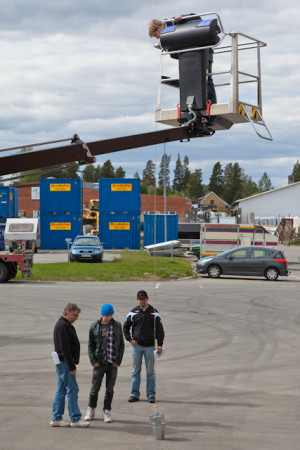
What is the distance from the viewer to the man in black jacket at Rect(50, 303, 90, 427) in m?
7.88

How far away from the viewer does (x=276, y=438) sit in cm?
740

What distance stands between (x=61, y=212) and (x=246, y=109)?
152 ft

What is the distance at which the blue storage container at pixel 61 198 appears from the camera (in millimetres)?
51094

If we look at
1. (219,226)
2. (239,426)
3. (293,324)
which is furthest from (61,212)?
(239,426)

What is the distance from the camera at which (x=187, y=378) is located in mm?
10562

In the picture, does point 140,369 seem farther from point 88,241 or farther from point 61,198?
point 61,198

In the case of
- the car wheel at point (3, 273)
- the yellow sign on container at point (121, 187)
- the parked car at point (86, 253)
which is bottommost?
the car wheel at point (3, 273)

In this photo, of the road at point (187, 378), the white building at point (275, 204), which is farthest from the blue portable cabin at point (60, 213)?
the white building at point (275, 204)

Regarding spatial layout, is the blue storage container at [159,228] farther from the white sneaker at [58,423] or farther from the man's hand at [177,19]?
the man's hand at [177,19]

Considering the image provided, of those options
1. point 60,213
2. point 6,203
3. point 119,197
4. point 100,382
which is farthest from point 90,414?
point 60,213

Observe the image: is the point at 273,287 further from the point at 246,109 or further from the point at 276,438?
the point at 246,109

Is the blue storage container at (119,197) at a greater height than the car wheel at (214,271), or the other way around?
the blue storage container at (119,197)

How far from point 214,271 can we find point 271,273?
270 cm

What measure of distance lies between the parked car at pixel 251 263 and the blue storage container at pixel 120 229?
21699mm
